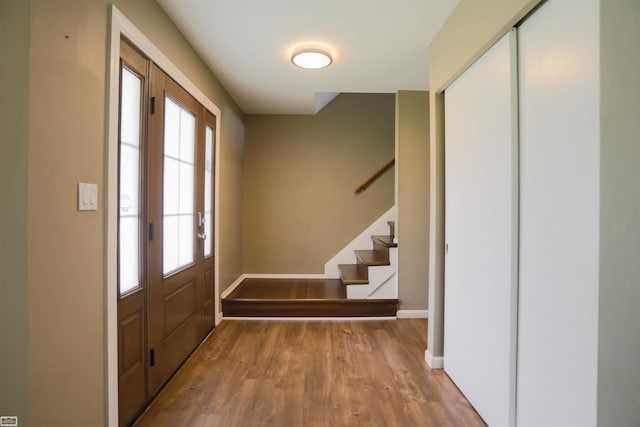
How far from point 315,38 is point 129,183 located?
1.58 meters

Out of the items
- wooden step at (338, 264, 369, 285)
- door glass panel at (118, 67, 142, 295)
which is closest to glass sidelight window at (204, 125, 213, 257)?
door glass panel at (118, 67, 142, 295)

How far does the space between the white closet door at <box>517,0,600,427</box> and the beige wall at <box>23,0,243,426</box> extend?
6.11 ft

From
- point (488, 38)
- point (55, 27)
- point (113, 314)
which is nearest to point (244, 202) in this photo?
point (113, 314)

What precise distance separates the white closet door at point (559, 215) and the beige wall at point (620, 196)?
22 mm

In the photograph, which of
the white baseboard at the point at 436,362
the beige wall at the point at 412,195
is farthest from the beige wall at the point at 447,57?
the beige wall at the point at 412,195

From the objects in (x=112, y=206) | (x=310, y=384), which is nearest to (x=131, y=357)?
(x=112, y=206)

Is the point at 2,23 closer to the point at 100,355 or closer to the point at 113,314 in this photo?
the point at 113,314

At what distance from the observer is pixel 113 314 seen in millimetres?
1315

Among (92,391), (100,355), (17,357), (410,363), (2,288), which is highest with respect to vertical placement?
(2,288)

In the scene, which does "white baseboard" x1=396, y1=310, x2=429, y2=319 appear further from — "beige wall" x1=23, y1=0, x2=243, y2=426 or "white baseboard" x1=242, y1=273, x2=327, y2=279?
"beige wall" x1=23, y1=0, x2=243, y2=426

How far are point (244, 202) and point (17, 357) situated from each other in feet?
10.1

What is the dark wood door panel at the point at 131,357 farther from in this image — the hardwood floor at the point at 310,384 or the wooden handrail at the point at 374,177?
the wooden handrail at the point at 374,177

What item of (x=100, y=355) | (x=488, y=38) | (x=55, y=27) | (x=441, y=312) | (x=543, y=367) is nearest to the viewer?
(x=55, y=27)

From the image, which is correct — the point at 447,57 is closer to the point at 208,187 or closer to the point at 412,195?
the point at 412,195
